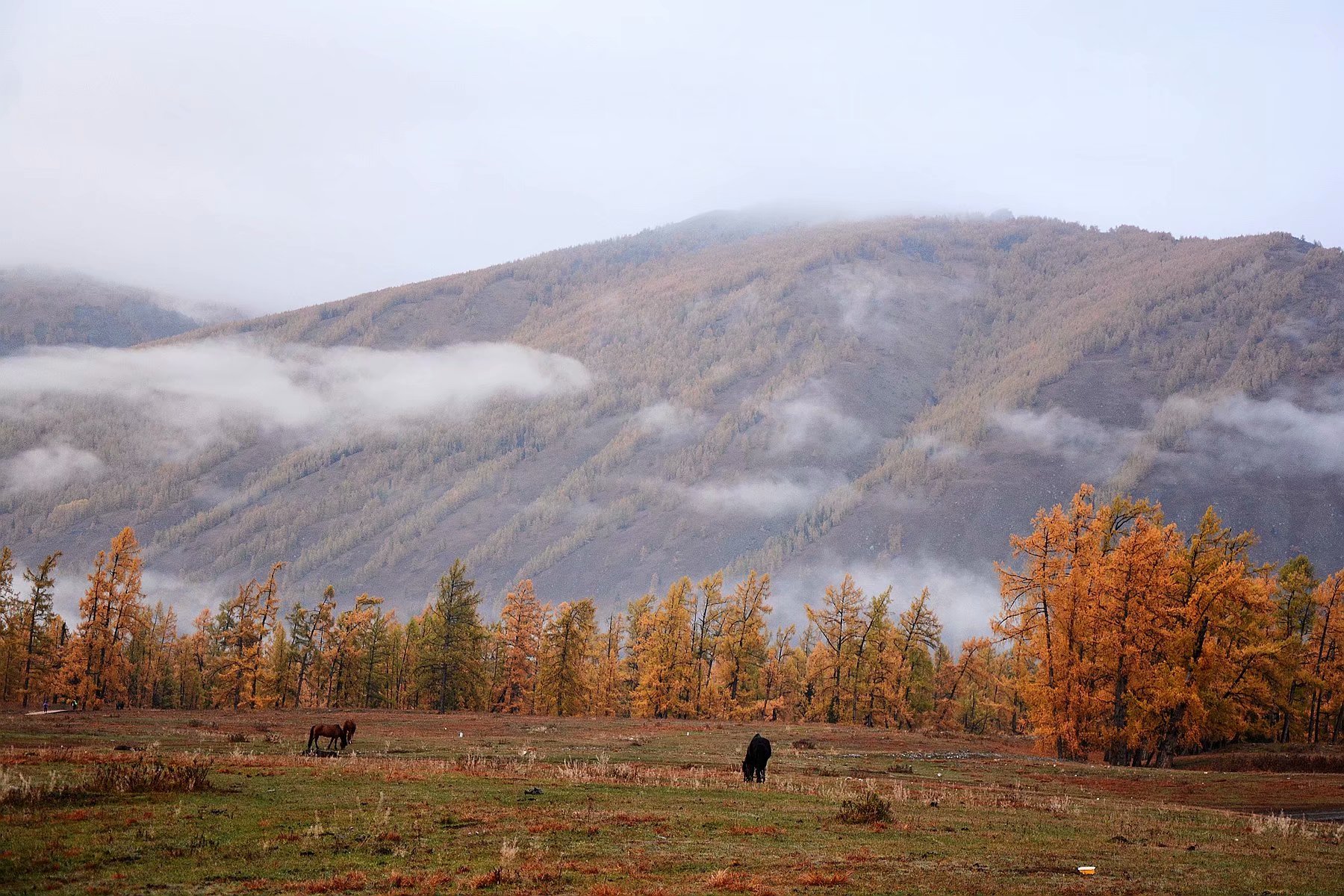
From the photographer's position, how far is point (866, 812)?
78.5 ft

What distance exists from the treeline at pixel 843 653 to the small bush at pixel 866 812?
36687 millimetres

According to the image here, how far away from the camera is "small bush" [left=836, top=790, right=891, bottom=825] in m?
23.6

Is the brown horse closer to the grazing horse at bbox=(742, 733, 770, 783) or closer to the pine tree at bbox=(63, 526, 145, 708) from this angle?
the grazing horse at bbox=(742, 733, 770, 783)

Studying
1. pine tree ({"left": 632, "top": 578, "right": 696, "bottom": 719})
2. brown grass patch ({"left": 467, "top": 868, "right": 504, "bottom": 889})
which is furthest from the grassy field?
pine tree ({"left": 632, "top": 578, "right": 696, "bottom": 719})

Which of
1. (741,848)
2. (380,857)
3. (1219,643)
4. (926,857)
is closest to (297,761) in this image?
(380,857)

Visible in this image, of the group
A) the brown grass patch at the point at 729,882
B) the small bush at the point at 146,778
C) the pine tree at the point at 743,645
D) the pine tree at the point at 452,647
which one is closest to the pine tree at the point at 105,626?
the pine tree at the point at 452,647

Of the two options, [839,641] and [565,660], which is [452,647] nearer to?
[565,660]

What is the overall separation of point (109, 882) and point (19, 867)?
1858 millimetres

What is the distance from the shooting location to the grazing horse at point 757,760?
107 feet

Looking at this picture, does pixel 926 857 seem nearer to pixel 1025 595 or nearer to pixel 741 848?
pixel 741 848

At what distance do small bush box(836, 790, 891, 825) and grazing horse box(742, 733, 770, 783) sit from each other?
26.3 ft

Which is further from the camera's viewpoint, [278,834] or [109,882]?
[278,834]

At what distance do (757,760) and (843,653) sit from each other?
63114 mm

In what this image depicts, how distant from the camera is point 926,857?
1889 centimetres
